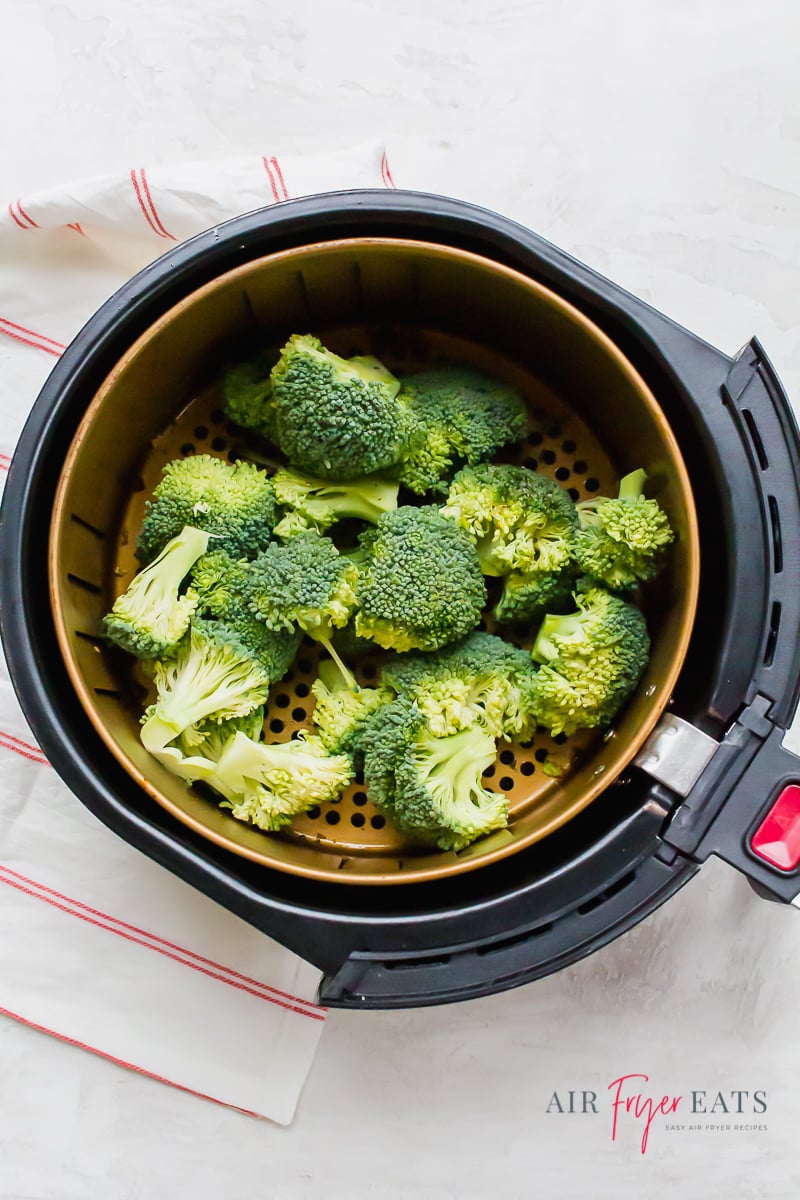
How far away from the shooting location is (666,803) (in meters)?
0.96

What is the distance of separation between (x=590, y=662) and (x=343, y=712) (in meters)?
0.30

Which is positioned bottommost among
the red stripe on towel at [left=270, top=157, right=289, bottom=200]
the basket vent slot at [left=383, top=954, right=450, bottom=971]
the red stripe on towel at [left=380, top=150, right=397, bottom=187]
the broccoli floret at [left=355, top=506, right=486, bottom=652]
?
the basket vent slot at [left=383, top=954, right=450, bottom=971]

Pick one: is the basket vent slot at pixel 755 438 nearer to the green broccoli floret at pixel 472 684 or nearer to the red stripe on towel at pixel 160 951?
the green broccoli floret at pixel 472 684

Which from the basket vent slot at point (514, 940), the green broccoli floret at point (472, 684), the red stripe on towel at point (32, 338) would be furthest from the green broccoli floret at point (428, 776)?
the red stripe on towel at point (32, 338)

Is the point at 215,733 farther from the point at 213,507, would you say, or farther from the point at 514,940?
the point at 514,940

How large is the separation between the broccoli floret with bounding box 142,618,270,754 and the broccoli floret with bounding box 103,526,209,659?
2 centimetres

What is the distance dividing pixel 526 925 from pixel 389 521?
1.54 feet

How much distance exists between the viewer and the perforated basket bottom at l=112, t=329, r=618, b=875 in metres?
1.18

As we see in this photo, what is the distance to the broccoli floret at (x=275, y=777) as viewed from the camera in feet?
3.49

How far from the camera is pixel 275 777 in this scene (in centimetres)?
107

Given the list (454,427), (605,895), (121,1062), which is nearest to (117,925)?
(121,1062)

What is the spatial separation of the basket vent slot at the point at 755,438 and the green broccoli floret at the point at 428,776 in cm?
43

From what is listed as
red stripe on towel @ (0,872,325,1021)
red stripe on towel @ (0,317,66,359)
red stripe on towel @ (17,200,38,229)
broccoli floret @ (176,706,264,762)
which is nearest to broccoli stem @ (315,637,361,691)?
broccoli floret @ (176,706,264,762)

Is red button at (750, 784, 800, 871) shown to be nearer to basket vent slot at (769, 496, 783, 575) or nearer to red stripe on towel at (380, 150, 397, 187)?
basket vent slot at (769, 496, 783, 575)
